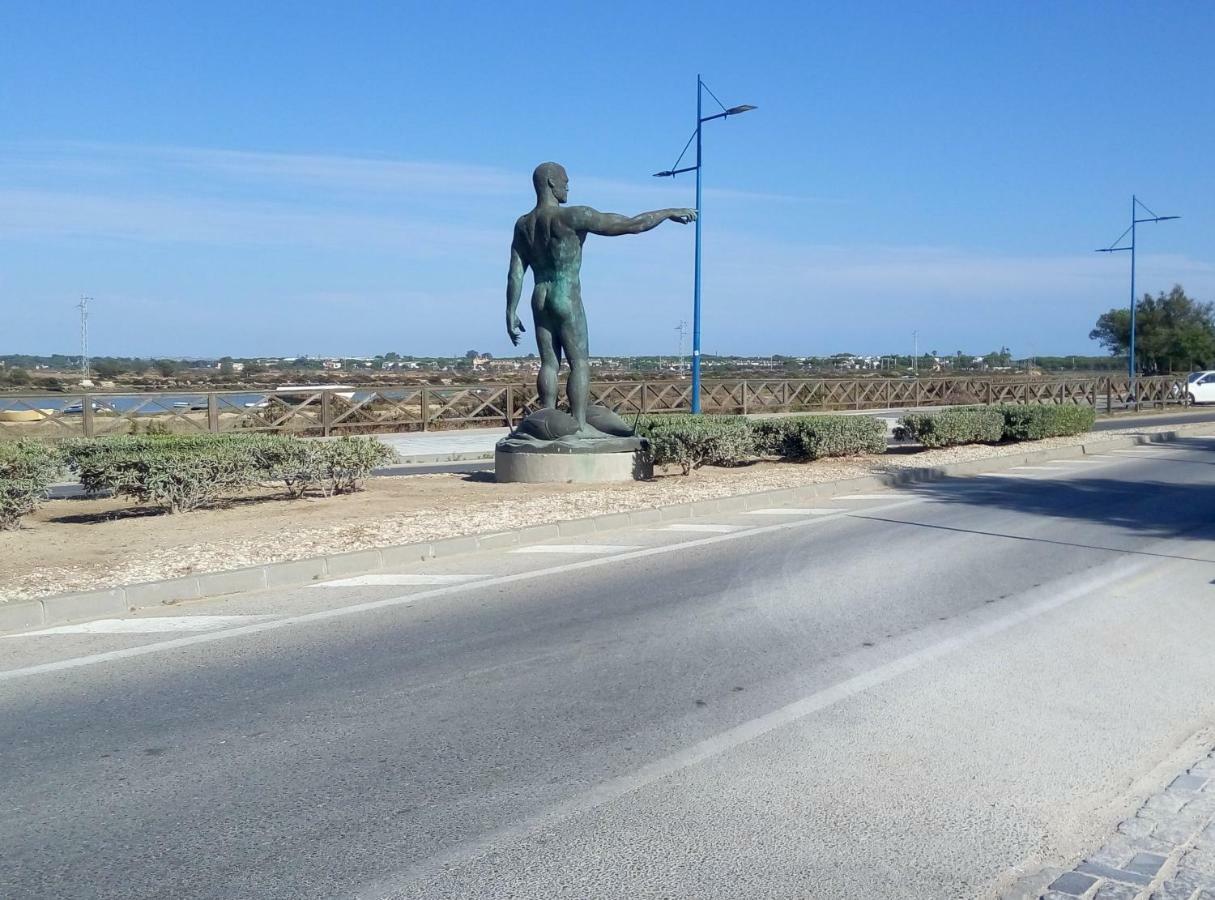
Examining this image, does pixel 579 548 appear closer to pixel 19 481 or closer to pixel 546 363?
pixel 19 481

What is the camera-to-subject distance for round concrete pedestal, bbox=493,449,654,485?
15883mm

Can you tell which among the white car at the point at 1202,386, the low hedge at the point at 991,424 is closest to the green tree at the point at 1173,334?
the white car at the point at 1202,386

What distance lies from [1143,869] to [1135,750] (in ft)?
4.61

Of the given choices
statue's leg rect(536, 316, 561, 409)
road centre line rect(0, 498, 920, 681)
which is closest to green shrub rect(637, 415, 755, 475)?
statue's leg rect(536, 316, 561, 409)

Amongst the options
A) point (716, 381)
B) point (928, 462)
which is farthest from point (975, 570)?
point (716, 381)

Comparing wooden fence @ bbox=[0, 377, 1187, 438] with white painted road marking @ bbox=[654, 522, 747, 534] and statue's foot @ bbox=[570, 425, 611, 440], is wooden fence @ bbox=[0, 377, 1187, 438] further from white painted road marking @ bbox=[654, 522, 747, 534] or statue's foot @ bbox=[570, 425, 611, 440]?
white painted road marking @ bbox=[654, 522, 747, 534]

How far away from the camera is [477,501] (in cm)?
1358

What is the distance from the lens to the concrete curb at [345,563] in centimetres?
812

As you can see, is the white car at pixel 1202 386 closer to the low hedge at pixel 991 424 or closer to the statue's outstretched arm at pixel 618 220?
the low hedge at pixel 991 424

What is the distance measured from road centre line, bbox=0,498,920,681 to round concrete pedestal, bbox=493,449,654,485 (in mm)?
3851

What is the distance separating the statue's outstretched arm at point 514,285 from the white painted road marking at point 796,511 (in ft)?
14.8

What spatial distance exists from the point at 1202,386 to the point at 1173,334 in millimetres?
13288

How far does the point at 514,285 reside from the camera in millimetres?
15969

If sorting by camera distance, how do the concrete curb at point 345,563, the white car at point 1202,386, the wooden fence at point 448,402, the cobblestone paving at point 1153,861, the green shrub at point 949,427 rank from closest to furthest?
the cobblestone paving at point 1153,861 → the concrete curb at point 345,563 → the green shrub at point 949,427 → the wooden fence at point 448,402 → the white car at point 1202,386
